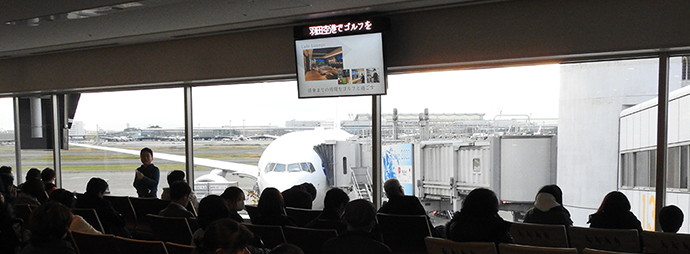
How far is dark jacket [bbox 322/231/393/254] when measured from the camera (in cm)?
299

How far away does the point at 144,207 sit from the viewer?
6004mm

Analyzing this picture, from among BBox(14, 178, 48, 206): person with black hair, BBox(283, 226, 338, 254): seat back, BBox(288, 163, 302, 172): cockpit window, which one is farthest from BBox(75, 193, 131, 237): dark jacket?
BBox(288, 163, 302, 172): cockpit window

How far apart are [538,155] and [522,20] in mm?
4173

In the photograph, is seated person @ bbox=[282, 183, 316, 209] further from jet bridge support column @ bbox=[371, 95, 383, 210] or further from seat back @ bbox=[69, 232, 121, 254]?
seat back @ bbox=[69, 232, 121, 254]

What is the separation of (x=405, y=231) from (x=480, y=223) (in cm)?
118

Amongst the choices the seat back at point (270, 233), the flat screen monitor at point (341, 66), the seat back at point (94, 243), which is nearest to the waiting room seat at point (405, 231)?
the seat back at point (270, 233)

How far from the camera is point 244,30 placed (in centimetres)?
741

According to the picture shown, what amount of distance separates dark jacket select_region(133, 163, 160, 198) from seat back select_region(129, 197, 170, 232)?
134cm

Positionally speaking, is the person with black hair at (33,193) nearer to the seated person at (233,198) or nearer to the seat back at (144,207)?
the seat back at (144,207)

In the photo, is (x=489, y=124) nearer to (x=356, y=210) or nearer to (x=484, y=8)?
(x=484, y=8)

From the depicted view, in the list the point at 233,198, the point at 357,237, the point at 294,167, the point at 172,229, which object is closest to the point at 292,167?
the point at 294,167

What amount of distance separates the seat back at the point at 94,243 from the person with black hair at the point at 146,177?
377 centimetres

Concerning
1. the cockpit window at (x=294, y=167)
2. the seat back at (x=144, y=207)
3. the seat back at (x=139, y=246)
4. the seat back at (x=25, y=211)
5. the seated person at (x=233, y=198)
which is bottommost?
the cockpit window at (x=294, y=167)

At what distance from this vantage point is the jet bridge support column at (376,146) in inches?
273
